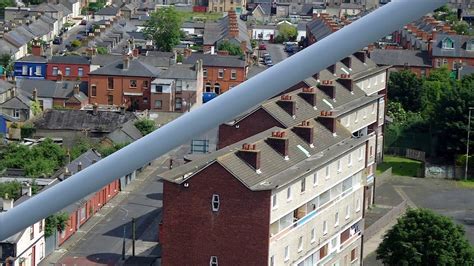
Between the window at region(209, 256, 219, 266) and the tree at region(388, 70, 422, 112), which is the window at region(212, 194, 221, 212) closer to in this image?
the window at region(209, 256, 219, 266)

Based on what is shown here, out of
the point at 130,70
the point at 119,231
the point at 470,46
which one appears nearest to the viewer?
the point at 119,231

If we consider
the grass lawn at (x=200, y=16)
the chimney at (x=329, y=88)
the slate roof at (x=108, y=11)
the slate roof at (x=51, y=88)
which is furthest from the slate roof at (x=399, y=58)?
the grass lawn at (x=200, y=16)

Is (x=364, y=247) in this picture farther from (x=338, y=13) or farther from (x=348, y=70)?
(x=338, y=13)

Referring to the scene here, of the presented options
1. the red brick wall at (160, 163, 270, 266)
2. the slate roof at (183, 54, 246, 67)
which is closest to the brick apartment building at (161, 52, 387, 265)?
the red brick wall at (160, 163, 270, 266)

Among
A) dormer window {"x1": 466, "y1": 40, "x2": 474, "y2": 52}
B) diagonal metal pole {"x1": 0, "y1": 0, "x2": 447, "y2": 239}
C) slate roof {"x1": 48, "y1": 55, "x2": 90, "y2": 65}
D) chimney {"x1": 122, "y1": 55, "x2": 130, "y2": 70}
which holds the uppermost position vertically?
diagonal metal pole {"x1": 0, "y1": 0, "x2": 447, "y2": 239}

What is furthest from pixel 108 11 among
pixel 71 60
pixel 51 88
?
pixel 51 88

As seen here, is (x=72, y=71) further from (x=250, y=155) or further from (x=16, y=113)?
(x=250, y=155)

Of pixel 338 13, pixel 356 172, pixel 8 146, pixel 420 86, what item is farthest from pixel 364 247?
pixel 338 13
